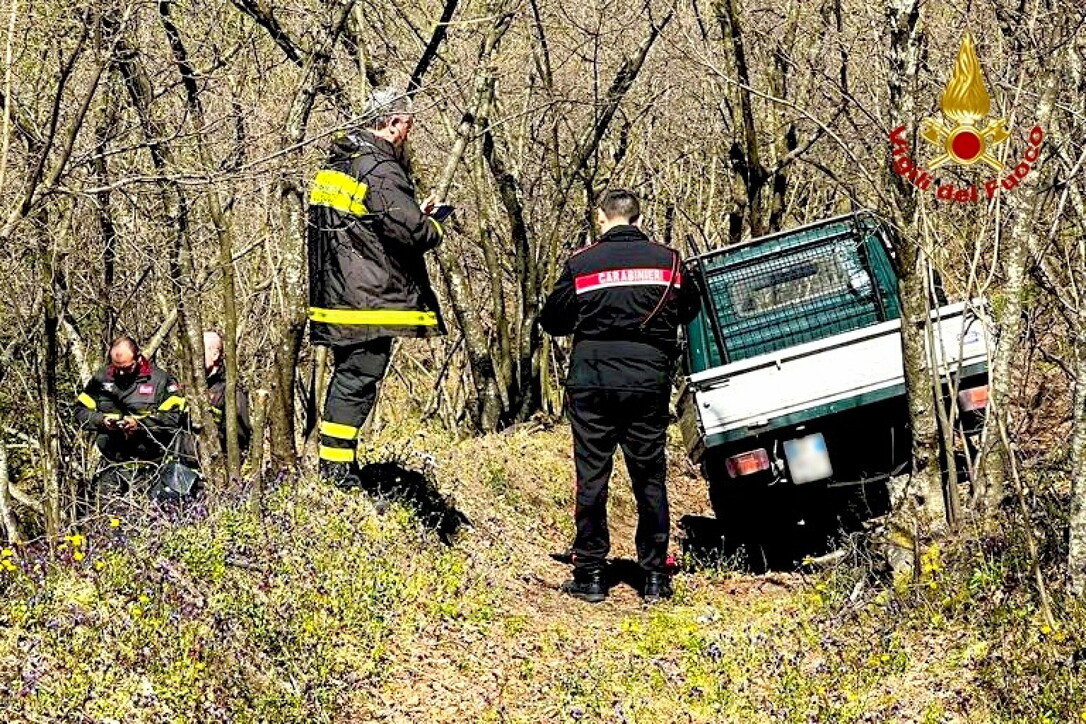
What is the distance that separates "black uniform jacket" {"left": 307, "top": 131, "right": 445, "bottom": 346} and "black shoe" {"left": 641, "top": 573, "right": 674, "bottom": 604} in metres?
1.77

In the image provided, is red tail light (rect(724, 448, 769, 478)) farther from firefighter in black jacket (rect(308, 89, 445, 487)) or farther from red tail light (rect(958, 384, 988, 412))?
firefighter in black jacket (rect(308, 89, 445, 487))

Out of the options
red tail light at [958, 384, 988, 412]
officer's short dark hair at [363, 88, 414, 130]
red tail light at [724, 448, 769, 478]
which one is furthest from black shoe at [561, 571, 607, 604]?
officer's short dark hair at [363, 88, 414, 130]

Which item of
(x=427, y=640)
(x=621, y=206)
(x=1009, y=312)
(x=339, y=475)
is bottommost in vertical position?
(x=427, y=640)

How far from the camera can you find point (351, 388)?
732cm

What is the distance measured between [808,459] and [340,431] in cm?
265

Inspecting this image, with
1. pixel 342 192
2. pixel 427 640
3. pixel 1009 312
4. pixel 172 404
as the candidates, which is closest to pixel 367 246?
pixel 342 192

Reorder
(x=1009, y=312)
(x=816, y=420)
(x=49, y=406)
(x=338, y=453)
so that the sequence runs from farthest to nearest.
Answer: (x=49, y=406) < (x=816, y=420) < (x=338, y=453) < (x=1009, y=312)

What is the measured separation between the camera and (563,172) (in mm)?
14242

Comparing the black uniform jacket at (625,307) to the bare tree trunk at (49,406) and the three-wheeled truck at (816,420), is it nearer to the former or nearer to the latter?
the three-wheeled truck at (816,420)

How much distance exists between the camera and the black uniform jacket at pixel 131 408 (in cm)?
892

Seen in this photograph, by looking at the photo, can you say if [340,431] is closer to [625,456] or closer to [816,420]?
[625,456]

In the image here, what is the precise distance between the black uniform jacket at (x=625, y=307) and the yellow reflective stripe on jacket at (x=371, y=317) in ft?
2.54

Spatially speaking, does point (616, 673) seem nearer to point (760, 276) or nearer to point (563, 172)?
point (760, 276)

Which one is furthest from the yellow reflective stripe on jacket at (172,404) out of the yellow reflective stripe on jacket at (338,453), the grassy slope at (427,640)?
the yellow reflective stripe on jacket at (338,453)
